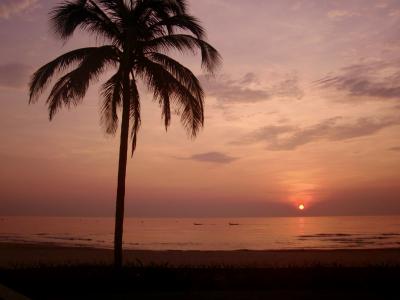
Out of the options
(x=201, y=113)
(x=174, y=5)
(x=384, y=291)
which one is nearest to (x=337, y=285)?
(x=384, y=291)

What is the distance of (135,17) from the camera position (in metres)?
12.5

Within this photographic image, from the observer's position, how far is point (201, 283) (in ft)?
36.9

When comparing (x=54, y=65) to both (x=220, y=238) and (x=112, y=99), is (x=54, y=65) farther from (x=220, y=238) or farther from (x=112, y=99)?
(x=220, y=238)

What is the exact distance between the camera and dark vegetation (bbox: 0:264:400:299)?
10047 millimetres

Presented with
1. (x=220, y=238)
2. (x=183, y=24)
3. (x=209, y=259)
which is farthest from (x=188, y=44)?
(x=220, y=238)

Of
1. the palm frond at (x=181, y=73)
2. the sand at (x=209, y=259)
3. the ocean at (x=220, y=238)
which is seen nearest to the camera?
the palm frond at (x=181, y=73)

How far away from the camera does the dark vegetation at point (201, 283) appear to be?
10047 mm

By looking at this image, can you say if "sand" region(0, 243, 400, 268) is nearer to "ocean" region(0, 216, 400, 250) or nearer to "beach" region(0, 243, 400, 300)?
"beach" region(0, 243, 400, 300)

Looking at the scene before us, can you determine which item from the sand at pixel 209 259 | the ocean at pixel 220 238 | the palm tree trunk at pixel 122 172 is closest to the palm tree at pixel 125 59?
the palm tree trunk at pixel 122 172

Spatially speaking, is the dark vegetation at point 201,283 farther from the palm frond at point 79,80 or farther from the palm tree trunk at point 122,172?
the palm frond at point 79,80

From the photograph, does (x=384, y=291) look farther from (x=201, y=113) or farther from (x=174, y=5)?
(x=174, y=5)

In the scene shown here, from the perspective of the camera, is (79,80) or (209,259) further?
(209,259)

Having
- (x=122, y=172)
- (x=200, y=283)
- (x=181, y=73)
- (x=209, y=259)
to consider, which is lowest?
(x=209, y=259)

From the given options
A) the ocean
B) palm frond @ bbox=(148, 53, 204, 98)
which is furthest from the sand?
the ocean
